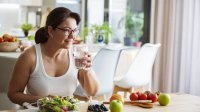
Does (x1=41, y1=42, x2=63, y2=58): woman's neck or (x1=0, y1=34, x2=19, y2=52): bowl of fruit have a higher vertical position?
(x1=41, y1=42, x2=63, y2=58): woman's neck

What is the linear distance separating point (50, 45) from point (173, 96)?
83 centimetres

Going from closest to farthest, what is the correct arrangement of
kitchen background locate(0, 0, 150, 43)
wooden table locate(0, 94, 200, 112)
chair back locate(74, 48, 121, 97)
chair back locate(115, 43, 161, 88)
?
wooden table locate(0, 94, 200, 112) < chair back locate(74, 48, 121, 97) < chair back locate(115, 43, 161, 88) < kitchen background locate(0, 0, 150, 43)

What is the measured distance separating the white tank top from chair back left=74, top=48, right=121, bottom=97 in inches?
44.9

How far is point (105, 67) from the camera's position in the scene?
3.52 m

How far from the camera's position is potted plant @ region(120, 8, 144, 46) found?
18.5ft

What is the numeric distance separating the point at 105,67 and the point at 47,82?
1.34 meters

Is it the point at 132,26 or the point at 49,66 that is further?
the point at 132,26

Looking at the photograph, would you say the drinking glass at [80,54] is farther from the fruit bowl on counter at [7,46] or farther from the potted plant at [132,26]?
the potted plant at [132,26]

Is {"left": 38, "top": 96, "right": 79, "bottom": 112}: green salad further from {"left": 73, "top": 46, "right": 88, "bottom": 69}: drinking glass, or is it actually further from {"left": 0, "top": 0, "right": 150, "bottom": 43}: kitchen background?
{"left": 0, "top": 0, "right": 150, "bottom": 43}: kitchen background

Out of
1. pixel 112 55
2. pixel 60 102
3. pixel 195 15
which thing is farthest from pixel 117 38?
pixel 60 102

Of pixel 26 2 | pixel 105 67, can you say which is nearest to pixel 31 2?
pixel 26 2

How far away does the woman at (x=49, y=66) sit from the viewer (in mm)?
2193

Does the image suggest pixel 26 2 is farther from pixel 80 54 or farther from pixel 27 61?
pixel 80 54

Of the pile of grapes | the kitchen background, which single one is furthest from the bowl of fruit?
the kitchen background
